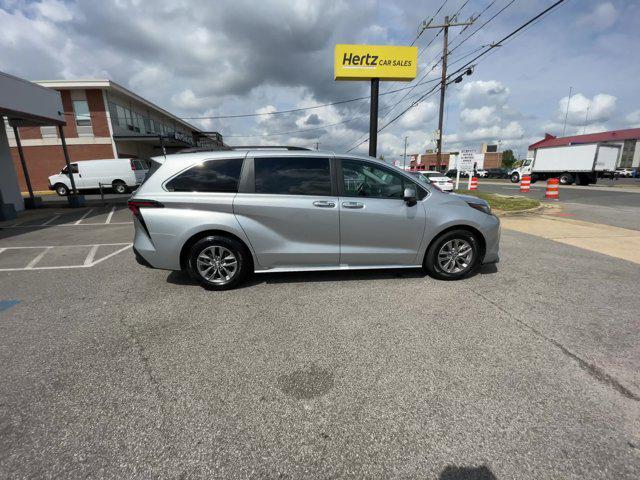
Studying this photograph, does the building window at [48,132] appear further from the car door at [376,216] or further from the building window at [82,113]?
the car door at [376,216]

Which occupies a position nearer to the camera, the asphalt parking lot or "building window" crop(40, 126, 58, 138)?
the asphalt parking lot

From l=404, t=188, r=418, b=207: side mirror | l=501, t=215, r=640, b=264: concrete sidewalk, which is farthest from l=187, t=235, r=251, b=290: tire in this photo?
l=501, t=215, r=640, b=264: concrete sidewalk

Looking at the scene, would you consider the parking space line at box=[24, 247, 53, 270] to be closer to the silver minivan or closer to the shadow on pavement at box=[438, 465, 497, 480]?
the silver minivan

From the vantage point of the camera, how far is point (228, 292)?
13.8 feet

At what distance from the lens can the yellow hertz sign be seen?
16734 mm

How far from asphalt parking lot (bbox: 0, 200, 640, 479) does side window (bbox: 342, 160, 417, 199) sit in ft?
4.02

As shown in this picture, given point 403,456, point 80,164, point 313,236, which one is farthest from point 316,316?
point 80,164

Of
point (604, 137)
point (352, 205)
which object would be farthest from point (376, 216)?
point (604, 137)

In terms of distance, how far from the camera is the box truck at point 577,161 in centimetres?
2681

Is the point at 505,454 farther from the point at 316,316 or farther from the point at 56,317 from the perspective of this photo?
the point at 56,317

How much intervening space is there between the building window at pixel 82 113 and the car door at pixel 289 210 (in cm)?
2660

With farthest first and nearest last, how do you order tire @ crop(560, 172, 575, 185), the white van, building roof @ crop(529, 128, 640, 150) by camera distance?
building roof @ crop(529, 128, 640, 150) → tire @ crop(560, 172, 575, 185) → the white van

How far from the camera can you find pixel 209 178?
412 cm

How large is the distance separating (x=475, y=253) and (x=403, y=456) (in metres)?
3.39
